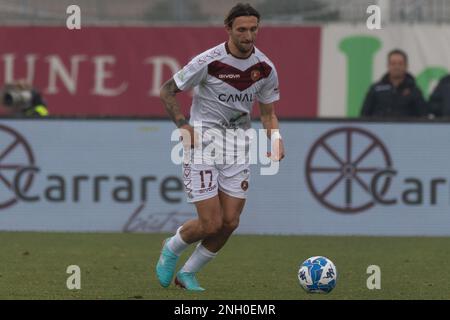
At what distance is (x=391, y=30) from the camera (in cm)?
2019

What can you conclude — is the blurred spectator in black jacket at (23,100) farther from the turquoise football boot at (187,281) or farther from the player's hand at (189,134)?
the player's hand at (189,134)

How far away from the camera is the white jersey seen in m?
10.1

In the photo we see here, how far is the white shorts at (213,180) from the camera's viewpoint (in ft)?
33.3

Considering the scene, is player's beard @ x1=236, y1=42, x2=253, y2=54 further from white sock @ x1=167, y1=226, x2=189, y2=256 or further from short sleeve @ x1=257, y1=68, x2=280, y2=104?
white sock @ x1=167, y1=226, x2=189, y2=256

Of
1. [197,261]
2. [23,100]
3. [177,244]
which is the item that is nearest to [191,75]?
[177,244]

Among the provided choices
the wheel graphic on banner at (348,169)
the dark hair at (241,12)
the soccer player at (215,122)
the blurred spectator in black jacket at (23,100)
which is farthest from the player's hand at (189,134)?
the blurred spectator in black jacket at (23,100)

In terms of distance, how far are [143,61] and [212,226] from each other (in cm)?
1072

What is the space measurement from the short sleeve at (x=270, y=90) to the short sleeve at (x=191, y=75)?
21.3 inches

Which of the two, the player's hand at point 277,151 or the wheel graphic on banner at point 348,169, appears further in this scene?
the wheel graphic on banner at point 348,169

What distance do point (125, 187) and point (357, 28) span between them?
5.88 m

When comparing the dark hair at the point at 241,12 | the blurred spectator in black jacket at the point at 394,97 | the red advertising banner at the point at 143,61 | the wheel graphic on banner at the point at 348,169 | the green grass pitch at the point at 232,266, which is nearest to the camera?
the dark hair at the point at 241,12

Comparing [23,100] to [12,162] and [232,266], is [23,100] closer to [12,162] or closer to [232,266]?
[12,162]
